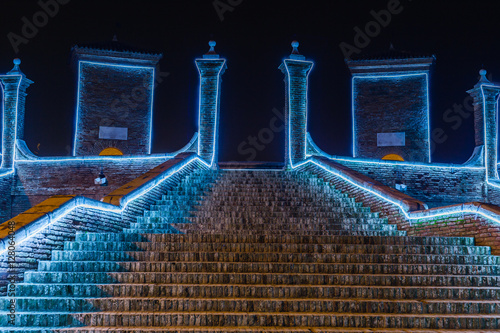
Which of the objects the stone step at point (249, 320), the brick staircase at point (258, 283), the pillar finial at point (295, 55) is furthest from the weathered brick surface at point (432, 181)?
the stone step at point (249, 320)

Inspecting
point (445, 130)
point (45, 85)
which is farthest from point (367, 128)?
point (45, 85)

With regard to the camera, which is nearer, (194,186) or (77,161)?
(194,186)

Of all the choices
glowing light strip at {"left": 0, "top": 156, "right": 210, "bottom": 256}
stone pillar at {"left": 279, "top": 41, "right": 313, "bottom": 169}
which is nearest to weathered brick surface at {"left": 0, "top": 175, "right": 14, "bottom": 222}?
glowing light strip at {"left": 0, "top": 156, "right": 210, "bottom": 256}

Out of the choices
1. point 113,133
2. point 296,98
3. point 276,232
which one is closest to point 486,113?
point 296,98

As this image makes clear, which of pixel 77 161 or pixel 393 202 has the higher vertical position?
pixel 77 161

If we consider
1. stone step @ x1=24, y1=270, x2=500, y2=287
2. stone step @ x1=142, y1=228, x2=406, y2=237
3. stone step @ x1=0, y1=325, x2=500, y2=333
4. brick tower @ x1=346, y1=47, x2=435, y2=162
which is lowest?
stone step @ x1=0, y1=325, x2=500, y2=333

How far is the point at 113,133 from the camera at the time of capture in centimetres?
1908

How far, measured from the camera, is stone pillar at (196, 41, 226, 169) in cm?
1437

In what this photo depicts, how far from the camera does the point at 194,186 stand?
10.5 metres

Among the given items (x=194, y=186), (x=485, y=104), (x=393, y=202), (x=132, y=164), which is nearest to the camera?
(x=393, y=202)

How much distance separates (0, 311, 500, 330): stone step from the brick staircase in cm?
1

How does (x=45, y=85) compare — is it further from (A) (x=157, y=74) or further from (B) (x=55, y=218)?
(B) (x=55, y=218)

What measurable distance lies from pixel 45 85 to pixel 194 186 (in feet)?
40.3

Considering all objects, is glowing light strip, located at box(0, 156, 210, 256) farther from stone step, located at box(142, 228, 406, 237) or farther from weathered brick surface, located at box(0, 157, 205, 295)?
stone step, located at box(142, 228, 406, 237)
